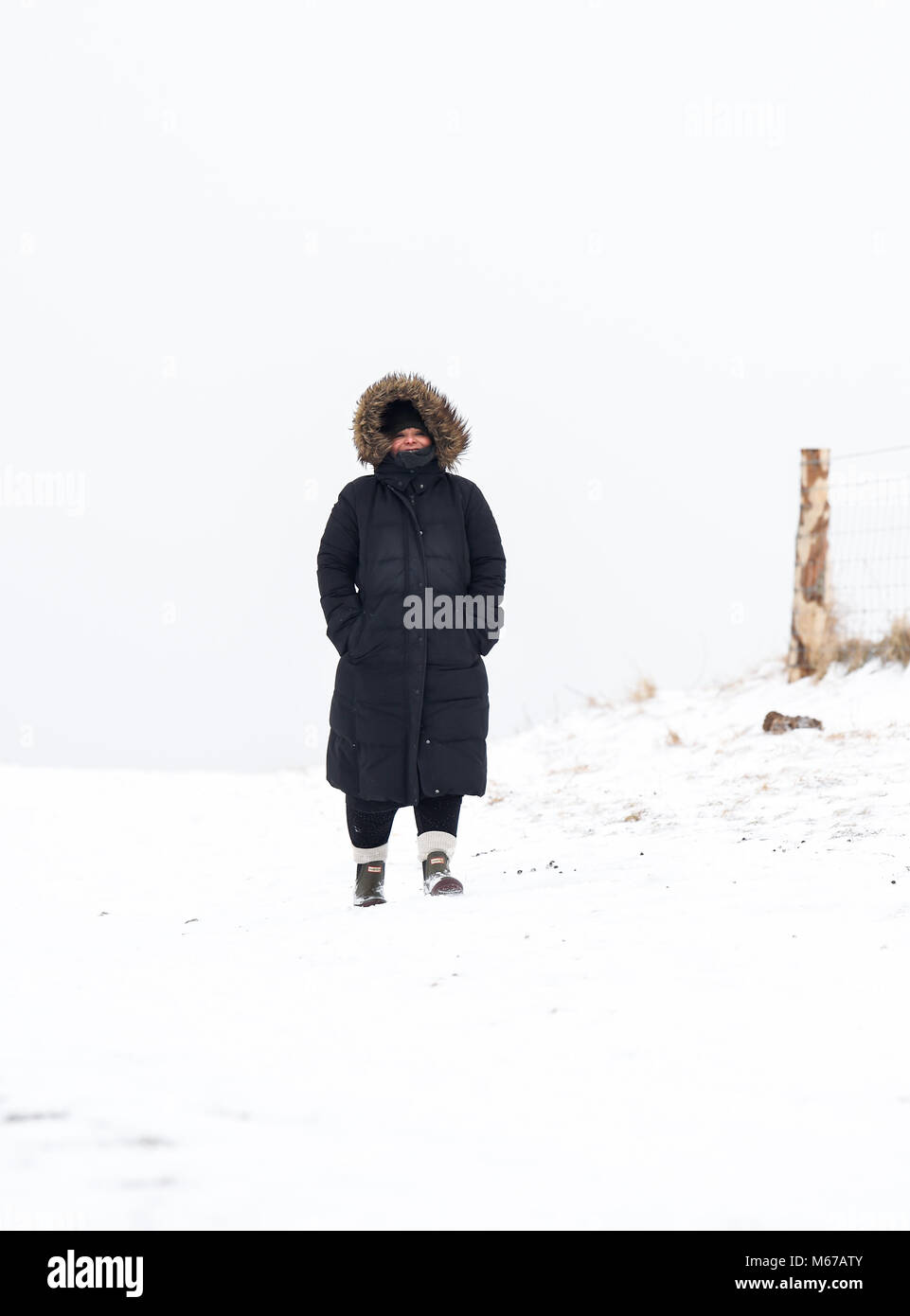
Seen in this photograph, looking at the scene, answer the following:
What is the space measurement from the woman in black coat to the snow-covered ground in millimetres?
452

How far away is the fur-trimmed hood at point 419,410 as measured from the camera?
15.5 feet

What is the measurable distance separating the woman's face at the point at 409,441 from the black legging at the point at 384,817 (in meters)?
1.47

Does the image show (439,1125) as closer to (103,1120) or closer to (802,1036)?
(103,1120)

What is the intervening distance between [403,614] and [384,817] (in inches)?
35.2

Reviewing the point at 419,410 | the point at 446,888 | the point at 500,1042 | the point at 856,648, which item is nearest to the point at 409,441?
the point at 419,410

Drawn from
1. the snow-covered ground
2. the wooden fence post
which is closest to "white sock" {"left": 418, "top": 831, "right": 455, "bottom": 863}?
the snow-covered ground

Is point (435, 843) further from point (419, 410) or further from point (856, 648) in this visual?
point (856, 648)

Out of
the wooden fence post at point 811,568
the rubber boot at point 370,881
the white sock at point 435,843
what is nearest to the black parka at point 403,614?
the white sock at point 435,843

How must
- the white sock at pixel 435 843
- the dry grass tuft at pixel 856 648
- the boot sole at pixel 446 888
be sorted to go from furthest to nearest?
the dry grass tuft at pixel 856 648 < the white sock at pixel 435 843 < the boot sole at pixel 446 888

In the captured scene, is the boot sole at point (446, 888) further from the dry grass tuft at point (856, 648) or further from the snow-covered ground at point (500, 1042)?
the dry grass tuft at point (856, 648)

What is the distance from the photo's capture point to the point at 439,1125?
2363mm

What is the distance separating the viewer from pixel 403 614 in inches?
179
